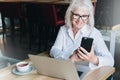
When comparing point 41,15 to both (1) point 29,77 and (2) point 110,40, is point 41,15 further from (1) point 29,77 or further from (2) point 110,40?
(1) point 29,77

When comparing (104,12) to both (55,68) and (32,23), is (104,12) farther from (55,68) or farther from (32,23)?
(55,68)

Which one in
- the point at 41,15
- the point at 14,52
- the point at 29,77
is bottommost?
the point at 14,52

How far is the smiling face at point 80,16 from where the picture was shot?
189 centimetres

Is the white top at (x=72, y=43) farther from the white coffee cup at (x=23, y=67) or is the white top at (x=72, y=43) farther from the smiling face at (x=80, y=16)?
the white coffee cup at (x=23, y=67)

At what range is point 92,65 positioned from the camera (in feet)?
5.41

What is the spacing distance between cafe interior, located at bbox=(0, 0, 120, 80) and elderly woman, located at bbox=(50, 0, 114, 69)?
170 centimetres

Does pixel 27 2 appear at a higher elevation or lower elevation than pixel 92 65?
higher

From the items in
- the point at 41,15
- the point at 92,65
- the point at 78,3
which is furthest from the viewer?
the point at 41,15

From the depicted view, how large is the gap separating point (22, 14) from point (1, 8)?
1.54ft

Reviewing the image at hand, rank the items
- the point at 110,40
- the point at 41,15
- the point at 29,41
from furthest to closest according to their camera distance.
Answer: the point at 29,41
the point at 41,15
the point at 110,40

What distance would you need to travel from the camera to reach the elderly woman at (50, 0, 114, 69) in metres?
1.84

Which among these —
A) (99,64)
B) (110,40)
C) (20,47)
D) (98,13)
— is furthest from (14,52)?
(99,64)

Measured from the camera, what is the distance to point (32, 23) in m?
4.34

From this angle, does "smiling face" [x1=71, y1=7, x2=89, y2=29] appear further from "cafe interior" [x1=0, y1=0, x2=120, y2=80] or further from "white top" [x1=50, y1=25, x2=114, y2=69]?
"cafe interior" [x1=0, y1=0, x2=120, y2=80]
